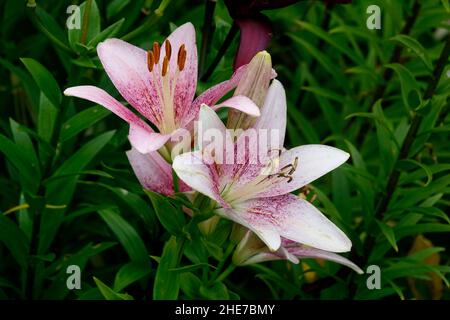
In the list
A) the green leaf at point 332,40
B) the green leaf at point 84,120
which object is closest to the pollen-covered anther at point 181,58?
the green leaf at point 84,120

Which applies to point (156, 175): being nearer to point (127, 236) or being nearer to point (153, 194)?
point (153, 194)


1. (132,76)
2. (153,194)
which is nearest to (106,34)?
(132,76)

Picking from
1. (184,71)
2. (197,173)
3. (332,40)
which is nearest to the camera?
(197,173)

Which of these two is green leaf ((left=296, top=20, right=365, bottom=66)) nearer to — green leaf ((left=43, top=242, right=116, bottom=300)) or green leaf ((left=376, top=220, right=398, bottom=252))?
green leaf ((left=376, top=220, right=398, bottom=252))

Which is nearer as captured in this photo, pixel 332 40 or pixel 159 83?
pixel 159 83

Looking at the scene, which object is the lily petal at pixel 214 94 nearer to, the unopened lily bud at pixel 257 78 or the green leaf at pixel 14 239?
the unopened lily bud at pixel 257 78
